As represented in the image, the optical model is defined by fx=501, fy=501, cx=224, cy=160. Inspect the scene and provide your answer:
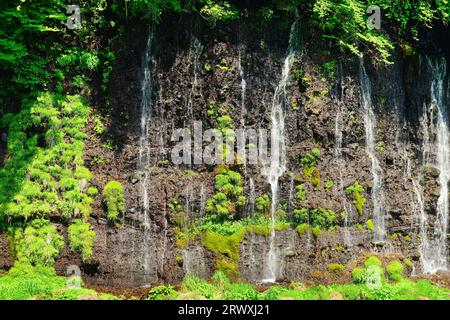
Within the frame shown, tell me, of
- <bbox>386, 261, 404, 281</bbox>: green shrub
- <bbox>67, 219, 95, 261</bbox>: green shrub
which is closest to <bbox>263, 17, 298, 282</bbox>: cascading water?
<bbox>386, 261, 404, 281</bbox>: green shrub

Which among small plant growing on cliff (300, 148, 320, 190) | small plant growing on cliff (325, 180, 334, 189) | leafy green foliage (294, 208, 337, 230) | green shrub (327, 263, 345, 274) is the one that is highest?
small plant growing on cliff (300, 148, 320, 190)

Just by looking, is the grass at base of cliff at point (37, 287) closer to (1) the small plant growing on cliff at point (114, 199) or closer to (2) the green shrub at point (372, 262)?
(1) the small plant growing on cliff at point (114, 199)

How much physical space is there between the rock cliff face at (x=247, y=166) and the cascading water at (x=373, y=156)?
162 mm

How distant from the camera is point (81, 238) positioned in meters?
13.9

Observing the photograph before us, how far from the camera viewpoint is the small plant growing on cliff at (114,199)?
14258mm

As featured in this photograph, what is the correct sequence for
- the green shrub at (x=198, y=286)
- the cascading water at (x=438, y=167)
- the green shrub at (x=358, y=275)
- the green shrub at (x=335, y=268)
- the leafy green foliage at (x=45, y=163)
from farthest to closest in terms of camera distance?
the cascading water at (x=438, y=167) → the green shrub at (x=335, y=268) → the green shrub at (x=358, y=275) → the leafy green foliage at (x=45, y=163) → the green shrub at (x=198, y=286)

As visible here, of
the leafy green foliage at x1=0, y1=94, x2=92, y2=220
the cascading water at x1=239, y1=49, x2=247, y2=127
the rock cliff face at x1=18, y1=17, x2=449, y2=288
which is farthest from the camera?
the cascading water at x1=239, y1=49, x2=247, y2=127

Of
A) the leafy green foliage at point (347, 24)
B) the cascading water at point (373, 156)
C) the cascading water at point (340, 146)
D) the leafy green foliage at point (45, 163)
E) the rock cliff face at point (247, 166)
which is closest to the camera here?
the leafy green foliage at point (45, 163)

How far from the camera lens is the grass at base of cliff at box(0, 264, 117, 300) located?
1236cm

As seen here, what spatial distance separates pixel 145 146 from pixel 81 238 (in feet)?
10.8

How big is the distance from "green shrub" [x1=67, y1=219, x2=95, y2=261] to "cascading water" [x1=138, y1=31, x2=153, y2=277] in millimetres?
1502

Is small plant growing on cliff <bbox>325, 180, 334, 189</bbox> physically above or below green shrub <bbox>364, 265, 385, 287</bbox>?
above

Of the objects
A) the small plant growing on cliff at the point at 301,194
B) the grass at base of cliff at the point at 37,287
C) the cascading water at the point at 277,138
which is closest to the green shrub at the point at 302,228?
the small plant growing on cliff at the point at 301,194

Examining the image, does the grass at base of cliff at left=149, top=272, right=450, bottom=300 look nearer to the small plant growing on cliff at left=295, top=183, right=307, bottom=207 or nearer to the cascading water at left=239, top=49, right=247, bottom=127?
the small plant growing on cliff at left=295, top=183, right=307, bottom=207
